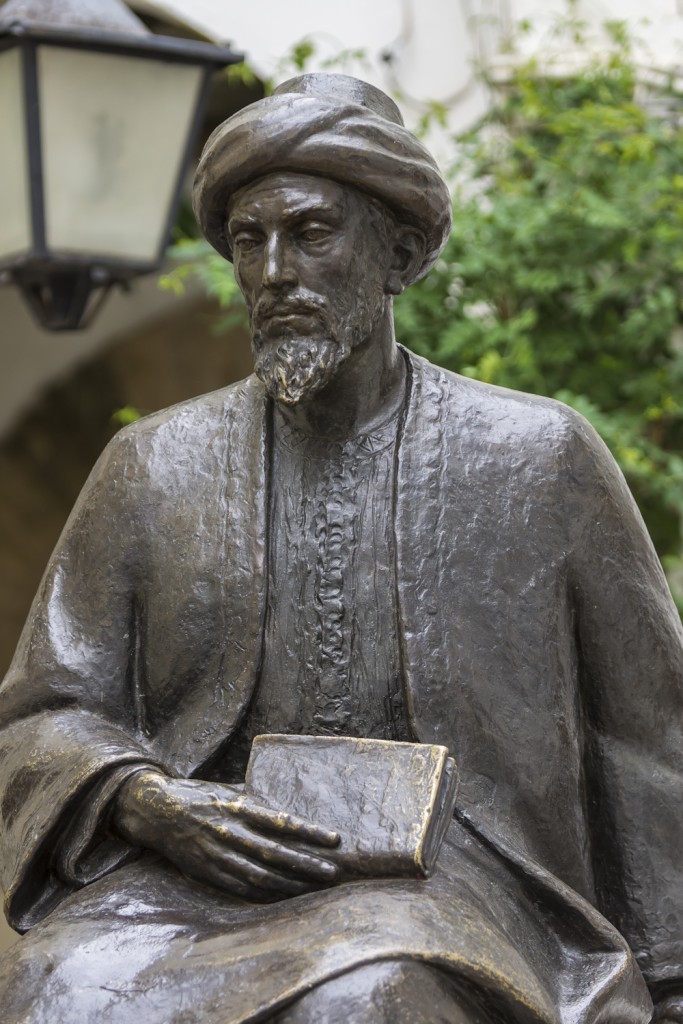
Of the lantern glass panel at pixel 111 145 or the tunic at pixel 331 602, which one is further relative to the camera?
the lantern glass panel at pixel 111 145

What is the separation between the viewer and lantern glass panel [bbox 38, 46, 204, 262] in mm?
3955

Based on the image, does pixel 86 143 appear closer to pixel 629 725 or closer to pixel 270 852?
pixel 629 725

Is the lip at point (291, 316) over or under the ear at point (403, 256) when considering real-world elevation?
under

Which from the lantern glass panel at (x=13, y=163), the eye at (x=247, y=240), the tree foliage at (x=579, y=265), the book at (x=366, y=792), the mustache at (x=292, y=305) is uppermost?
the eye at (x=247, y=240)

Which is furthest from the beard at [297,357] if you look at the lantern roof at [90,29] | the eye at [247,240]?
the lantern roof at [90,29]

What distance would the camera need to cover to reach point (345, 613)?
301 cm

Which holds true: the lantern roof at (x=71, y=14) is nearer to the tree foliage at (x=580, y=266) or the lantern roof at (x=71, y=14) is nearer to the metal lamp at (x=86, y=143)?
the metal lamp at (x=86, y=143)

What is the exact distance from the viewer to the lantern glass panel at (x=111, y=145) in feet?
13.0

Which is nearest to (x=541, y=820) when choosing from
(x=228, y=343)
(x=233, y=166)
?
(x=233, y=166)

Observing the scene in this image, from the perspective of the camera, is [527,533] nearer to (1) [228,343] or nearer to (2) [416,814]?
(2) [416,814]

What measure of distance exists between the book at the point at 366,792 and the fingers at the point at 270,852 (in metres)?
0.02

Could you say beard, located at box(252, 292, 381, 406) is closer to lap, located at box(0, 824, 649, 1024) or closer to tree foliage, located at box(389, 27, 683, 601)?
lap, located at box(0, 824, 649, 1024)

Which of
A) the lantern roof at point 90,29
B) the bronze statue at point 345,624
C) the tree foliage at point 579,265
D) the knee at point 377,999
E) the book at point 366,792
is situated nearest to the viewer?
the knee at point 377,999

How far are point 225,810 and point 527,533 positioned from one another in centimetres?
60
